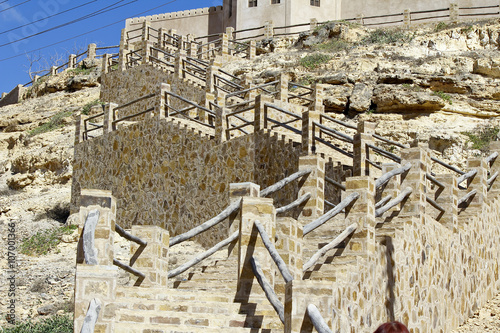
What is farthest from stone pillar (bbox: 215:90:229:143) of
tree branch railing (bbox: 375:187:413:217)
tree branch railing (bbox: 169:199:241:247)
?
tree branch railing (bbox: 169:199:241:247)

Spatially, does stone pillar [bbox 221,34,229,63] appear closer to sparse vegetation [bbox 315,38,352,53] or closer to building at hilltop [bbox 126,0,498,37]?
sparse vegetation [bbox 315,38,352,53]

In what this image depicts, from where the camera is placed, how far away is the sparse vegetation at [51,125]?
35531 mm

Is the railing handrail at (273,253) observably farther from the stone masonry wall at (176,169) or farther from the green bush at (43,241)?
the green bush at (43,241)

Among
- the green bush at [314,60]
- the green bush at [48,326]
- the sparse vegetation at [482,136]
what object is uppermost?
the green bush at [314,60]

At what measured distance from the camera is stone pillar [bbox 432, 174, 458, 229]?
1445 centimetres

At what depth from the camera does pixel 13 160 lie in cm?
3309

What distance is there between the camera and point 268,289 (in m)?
9.52

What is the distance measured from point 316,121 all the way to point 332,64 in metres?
14.2

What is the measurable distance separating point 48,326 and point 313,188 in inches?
225

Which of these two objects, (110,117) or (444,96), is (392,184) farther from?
(444,96)

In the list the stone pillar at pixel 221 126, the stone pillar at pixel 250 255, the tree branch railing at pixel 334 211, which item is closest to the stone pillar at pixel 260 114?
the stone pillar at pixel 221 126

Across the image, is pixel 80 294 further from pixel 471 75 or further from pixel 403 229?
pixel 471 75

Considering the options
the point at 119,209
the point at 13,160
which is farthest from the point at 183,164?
the point at 13,160

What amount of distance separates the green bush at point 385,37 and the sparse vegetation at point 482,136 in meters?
8.31
